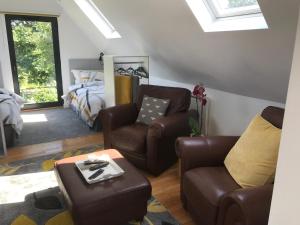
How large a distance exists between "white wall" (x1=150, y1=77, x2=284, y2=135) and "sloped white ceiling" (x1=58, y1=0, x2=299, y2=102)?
0.09m

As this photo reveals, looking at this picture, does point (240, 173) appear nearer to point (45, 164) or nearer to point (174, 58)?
point (174, 58)

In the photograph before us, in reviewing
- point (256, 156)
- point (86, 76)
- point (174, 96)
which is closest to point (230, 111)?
point (174, 96)

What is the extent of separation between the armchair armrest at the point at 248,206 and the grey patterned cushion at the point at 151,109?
153 centimetres

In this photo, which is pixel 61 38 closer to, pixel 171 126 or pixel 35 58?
pixel 35 58

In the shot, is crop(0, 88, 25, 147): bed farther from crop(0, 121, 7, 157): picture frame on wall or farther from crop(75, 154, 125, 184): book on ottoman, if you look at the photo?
crop(75, 154, 125, 184): book on ottoman

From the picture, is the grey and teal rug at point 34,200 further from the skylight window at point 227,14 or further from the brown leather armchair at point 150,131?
the skylight window at point 227,14

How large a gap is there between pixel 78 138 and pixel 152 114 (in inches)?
53.4

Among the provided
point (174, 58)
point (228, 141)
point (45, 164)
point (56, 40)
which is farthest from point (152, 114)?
point (56, 40)

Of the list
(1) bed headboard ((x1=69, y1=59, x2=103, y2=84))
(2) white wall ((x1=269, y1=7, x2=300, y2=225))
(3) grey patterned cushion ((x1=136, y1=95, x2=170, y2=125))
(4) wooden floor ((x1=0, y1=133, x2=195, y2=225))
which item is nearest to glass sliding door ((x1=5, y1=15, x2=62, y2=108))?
(1) bed headboard ((x1=69, y1=59, x2=103, y2=84))

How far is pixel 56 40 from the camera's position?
202 inches

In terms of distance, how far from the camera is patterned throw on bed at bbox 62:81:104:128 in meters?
3.82

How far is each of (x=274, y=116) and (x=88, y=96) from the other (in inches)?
112

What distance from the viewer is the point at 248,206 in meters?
1.24

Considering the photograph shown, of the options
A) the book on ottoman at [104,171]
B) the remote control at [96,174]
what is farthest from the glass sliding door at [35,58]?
the remote control at [96,174]
